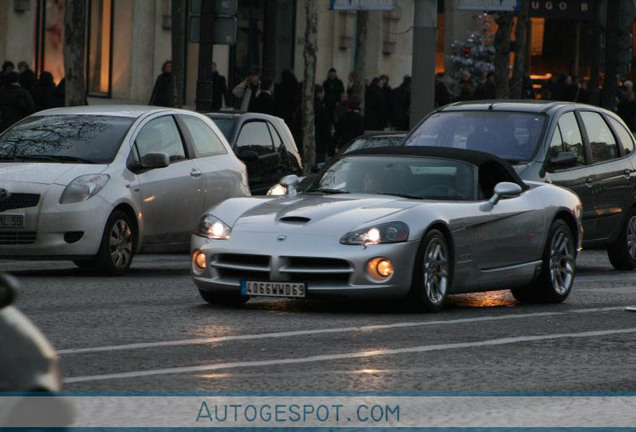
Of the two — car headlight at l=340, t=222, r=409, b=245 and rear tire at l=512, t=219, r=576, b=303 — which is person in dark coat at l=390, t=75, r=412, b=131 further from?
car headlight at l=340, t=222, r=409, b=245

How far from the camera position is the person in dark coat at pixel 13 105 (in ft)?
85.8

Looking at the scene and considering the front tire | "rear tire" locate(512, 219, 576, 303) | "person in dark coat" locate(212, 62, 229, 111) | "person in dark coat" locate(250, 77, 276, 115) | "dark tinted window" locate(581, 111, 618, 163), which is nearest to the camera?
the front tire

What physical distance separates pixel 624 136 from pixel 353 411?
1199 cm

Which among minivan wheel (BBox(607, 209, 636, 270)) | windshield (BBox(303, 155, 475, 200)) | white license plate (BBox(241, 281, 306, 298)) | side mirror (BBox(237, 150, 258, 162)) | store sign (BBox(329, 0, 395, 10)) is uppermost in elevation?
store sign (BBox(329, 0, 395, 10))

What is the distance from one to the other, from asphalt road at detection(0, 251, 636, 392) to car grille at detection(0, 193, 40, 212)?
685 mm

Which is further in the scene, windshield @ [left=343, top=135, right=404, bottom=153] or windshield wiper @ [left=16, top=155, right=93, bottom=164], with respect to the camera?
windshield @ [left=343, top=135, right=404, bottom=153]

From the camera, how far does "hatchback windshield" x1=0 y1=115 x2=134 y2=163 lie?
15766mm

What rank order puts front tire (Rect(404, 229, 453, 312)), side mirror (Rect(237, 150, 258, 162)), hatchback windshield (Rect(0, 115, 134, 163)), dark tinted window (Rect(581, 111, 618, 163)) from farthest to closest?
side mirror (Rect(237, 150, 258, 162)) → dark tinted window (Rect(581, 111, 618, 163)) → hatchback windshield (Rect(0, 115, 134, 163)) → front tire (Rect(404, 229, 453, 312))

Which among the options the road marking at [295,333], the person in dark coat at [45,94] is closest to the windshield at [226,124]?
the person in dark coat at [45,94]

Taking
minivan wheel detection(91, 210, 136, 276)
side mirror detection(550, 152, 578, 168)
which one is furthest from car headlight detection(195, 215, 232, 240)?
side mirror detection(550, 152, 578, 168)

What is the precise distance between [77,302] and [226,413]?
5.38 metres

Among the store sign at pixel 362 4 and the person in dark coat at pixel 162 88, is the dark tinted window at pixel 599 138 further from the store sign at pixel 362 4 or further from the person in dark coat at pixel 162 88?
the person in dark coat at pixel 162 88

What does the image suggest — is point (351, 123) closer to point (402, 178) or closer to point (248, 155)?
point (248, 155)

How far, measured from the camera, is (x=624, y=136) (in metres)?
19.0
